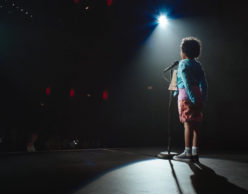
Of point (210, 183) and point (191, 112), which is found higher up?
point (191, 112)

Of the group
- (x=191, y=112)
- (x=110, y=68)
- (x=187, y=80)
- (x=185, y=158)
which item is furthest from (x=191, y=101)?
(x=110, y=68)

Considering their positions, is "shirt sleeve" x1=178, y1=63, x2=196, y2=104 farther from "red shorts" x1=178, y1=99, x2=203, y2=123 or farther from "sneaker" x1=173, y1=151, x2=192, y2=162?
"sneaker" x1=173, y1=151, x2=192, y2=162

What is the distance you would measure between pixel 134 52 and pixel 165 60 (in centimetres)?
91

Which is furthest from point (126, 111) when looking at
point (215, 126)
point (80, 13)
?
point (80, 13)

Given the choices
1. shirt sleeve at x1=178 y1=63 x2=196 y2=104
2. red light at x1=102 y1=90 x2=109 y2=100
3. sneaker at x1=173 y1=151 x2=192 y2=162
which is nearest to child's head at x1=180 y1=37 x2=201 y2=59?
shirt sleeve at x1=178 y1=63 x2=196 y2=104

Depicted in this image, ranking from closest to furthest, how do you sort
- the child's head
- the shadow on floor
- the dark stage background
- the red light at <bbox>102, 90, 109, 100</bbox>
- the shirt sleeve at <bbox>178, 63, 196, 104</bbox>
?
the shadow on floor < the shirt sleeve at <bbox>178, 63, 196, 104</bbox> < the child's head < the dark stage background < the red light at <bbox>102, 90, 109, 100</bbox>

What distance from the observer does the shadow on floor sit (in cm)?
184

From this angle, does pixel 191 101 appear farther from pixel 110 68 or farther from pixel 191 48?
pixel 110 68

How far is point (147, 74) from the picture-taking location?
7559 mm

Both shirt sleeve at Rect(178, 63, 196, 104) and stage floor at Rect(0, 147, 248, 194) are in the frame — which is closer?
stage floor at Rect(0, 147, 248, 194)

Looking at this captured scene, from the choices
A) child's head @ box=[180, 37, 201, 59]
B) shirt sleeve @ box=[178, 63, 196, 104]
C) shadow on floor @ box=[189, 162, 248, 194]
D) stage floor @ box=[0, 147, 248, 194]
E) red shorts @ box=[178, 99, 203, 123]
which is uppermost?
child's head @ box=[180, 37, 201, 59]

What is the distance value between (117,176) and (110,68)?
17.8 feet

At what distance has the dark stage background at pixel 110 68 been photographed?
20.9 ft

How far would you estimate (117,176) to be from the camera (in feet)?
7.66
